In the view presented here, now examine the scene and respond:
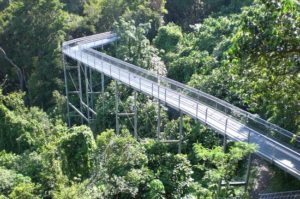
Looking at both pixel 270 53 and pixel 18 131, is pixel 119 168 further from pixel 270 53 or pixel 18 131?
pixel 18 131

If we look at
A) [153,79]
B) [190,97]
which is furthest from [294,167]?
[153,79]

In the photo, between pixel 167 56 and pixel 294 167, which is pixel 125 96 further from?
pixel 294 167

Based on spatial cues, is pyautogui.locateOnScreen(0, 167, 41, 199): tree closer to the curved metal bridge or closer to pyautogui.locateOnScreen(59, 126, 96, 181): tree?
pyautogui.locateOnScreen(59, 126, 96, 181): tree

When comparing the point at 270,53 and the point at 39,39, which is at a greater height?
the point at 270,53

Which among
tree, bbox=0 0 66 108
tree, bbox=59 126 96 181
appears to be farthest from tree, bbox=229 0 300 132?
tree, bbox=0 0 66 108

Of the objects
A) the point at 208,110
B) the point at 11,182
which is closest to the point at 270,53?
the point at 208,110

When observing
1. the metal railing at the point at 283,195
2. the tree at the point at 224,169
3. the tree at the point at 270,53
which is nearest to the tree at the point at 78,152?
the tree at the point at 224,169
